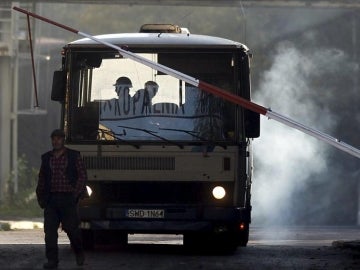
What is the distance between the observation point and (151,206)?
668 inches

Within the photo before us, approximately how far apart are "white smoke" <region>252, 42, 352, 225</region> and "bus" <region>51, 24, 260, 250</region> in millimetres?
26509

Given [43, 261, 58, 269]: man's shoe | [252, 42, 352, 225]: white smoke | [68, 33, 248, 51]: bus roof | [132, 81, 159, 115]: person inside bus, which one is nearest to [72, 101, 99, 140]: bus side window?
[132, 81, 159, 115]: person inside bus

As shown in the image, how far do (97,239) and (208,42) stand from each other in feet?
11.2

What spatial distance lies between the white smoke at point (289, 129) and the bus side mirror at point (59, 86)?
26876 millimetres

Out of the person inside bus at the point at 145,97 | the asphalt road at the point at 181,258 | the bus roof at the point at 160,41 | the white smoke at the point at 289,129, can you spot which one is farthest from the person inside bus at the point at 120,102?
the white smoke at the point at 289,129

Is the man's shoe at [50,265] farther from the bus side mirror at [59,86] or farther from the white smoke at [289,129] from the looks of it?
the white smoke at [289,129]

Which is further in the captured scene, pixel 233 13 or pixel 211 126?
pixel 233 13

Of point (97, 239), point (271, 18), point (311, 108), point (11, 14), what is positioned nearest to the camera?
point (97, 239)

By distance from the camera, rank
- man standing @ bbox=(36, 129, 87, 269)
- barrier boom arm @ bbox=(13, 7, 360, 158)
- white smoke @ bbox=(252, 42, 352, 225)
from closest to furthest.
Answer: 1. barrier boom arm @ bbox=(13, 7, 360, 158)
2. man standing @ bbox=(36, 129, 87, 269)
3. white smoke @ bbox=(252, 42, 352, 225)

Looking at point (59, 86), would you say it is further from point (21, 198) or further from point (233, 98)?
point (21, 198)

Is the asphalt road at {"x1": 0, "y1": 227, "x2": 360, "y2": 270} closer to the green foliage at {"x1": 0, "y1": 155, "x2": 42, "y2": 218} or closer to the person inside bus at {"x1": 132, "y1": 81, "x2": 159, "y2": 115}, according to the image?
the person inside bus at {"x1": 132, "y1": 81, "x2": 159, "y2": 115}

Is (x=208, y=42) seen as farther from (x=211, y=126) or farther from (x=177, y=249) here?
(x=177, y=249)

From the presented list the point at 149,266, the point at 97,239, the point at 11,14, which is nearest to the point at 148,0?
the point at 11,14

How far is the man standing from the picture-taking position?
1540cm
